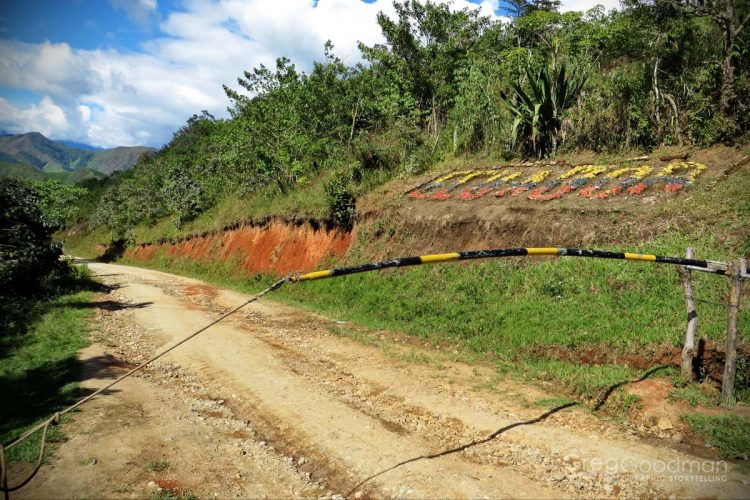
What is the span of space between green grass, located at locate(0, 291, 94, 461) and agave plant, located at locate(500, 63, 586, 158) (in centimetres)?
1578

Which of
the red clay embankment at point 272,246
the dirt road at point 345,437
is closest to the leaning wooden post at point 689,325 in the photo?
the dirt road at point 345,437

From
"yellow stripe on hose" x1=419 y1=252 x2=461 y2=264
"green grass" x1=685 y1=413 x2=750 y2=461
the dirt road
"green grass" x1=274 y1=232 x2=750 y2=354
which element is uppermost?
"yellow stripe on hose" x1=419 y1=252 x2=461 y2=264

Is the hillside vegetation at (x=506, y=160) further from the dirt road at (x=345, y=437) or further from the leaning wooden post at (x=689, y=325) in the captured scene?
the dirt road at (x=345, y=437)

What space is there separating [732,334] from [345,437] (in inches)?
217

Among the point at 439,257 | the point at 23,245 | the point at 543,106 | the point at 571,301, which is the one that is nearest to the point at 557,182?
the point at 543,106

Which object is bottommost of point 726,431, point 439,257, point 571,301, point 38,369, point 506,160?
point 38,369

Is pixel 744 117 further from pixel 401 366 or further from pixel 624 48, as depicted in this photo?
pixel 624 48

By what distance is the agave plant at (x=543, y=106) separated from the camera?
1609 cm

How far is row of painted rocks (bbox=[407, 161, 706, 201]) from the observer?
12.3 metres

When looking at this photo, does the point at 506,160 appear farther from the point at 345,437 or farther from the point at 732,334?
the point at 345,437

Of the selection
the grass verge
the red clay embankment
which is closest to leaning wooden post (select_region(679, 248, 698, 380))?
the grass verge

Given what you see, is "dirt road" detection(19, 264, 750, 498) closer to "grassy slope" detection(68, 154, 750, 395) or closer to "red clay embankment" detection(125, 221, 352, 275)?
"grassy slope" detection(68, 154, 750, 395)

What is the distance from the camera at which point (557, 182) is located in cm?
1416

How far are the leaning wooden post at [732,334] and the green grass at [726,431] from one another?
0.42 metres
